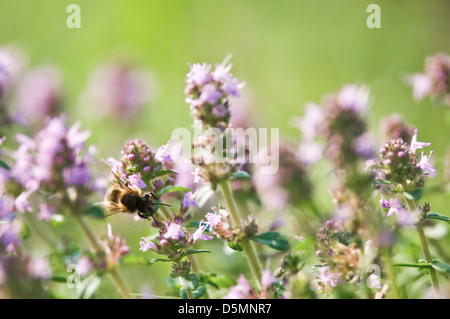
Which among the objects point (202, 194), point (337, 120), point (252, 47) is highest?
point (252, 47)

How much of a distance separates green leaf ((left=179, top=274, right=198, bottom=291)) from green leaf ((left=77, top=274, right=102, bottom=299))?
0.43 m

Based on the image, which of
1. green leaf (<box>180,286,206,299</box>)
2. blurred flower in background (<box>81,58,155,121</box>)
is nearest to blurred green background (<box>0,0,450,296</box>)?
blurred flower in background (<box>81,58,155,121</box>)

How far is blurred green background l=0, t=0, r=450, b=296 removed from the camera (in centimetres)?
625

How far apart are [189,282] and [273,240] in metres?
0.37

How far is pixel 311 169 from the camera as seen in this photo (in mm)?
3893

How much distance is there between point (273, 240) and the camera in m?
2.28

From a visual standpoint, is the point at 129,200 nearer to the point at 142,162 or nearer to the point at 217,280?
the point at 142,162

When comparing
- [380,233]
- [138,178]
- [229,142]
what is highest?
[229,142]

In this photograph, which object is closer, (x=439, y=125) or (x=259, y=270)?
(x=259, y=270)

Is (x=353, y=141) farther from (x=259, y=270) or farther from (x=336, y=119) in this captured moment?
→ (x=259, y=270)

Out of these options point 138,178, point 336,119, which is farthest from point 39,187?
point 336,119

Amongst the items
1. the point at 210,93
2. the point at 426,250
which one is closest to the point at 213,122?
the point at 210,93

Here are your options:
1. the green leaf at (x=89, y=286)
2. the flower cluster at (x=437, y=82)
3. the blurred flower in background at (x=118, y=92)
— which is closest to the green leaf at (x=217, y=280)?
the green leaf at (x=89, y=286)
